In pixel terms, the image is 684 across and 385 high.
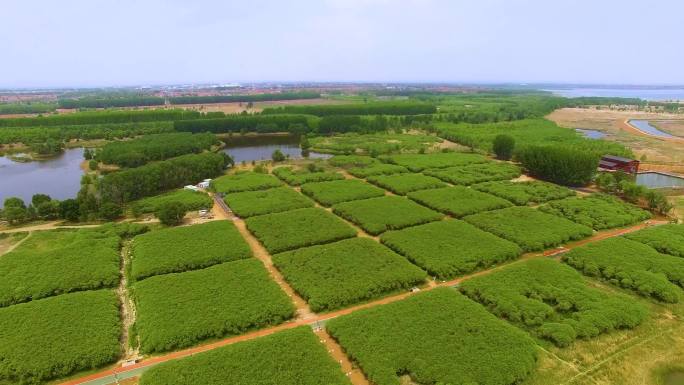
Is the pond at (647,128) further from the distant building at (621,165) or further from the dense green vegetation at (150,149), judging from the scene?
the dense green vegetation at (150,149)

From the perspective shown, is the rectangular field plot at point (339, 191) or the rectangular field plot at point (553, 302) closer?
the rectangular field plot at point (553, 302)

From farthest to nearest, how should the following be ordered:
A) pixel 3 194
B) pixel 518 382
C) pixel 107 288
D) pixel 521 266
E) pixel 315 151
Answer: pixel 315 151, pixel 3 194, pixel 521 266, pixel 107 288, pixel 518 382

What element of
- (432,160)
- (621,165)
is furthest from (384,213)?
(621,165)

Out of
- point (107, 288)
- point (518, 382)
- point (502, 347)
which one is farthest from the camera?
point (107, 288)

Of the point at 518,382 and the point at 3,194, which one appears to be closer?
the point at 518,382

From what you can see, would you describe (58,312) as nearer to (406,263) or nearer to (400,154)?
(406,263)

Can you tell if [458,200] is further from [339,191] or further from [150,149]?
[150,149]

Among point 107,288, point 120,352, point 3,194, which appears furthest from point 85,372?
point 3,194

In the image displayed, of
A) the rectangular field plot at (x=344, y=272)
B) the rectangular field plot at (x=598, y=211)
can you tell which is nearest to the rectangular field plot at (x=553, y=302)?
the rectangular field plot at (x=344, y=272)
